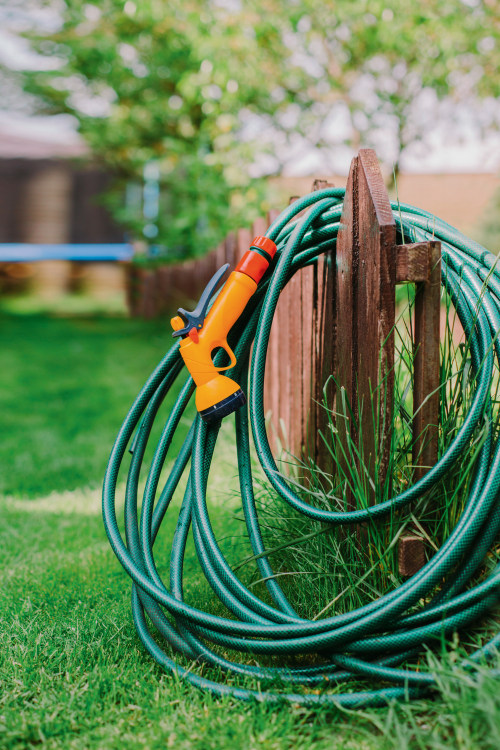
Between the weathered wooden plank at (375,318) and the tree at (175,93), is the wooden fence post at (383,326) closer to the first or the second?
the weathered wooden plank at (375,318)

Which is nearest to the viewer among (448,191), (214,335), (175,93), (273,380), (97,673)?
(97,673)

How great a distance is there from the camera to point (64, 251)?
1573cm

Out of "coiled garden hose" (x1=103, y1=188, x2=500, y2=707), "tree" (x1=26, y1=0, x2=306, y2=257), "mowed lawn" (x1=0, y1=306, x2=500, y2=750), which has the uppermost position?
"tree" (x1=26, y1=0, x2=306, y2=257)

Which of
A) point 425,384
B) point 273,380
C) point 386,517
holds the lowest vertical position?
point 386,517

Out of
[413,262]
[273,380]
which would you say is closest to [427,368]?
[413,262]

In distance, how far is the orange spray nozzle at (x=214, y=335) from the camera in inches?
69.1

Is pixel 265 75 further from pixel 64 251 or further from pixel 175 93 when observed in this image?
pixel 64 251

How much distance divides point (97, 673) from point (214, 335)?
89 centimetres

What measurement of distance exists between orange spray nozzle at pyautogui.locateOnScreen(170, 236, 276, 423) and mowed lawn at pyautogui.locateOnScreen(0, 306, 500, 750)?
1.45ft

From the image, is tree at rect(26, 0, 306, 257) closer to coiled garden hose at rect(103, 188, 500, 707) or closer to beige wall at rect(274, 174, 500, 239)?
coiled garden hose at rect(103, 188, 500, 707)

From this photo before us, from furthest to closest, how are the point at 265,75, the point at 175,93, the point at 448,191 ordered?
the point at 448,191
the point at 175,93
the point at 265,75

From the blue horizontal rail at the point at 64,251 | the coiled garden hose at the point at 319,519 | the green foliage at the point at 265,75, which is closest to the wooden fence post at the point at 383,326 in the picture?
the coiled garden hose at the point at 319,519

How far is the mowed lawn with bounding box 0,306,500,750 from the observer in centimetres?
133

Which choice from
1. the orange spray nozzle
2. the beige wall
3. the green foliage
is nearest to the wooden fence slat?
the orange spray nozzle
